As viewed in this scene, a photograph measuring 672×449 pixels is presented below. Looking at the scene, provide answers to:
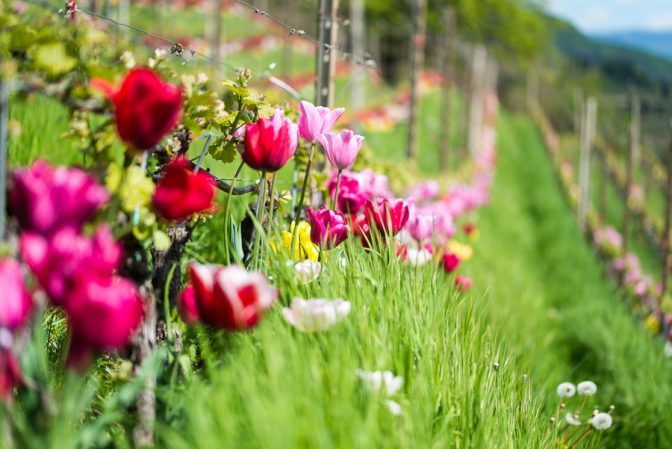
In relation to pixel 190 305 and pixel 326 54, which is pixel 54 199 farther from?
pixel 326 54

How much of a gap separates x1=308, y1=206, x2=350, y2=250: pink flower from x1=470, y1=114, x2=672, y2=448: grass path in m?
0.59

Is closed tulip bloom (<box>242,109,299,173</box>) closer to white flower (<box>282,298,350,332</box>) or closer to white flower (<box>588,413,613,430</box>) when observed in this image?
white flower (<box>282,298,350,332</box>)

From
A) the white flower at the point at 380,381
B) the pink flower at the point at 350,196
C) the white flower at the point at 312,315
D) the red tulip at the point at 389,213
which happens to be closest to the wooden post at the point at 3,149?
the white flower at the point at 312,315

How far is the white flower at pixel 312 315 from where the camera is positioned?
4.32 ft

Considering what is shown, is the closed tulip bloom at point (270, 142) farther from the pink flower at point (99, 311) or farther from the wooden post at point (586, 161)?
the wooden post at point (586, 161)

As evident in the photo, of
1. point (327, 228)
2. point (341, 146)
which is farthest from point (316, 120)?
point (327, 228)

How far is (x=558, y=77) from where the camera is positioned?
49531 mm

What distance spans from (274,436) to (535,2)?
48.4 m

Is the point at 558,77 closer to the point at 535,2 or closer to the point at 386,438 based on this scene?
the point at 535,2

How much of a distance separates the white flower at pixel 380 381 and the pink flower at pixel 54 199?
531 millimetres

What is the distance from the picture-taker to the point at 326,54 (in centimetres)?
314

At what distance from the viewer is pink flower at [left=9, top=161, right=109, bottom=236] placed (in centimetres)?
100

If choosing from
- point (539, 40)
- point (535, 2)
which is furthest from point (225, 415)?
point (535, 2)

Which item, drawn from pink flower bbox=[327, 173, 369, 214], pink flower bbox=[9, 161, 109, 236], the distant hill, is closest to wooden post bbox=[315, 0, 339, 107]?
pink flower bbox=[327, 173, 369, 214]
